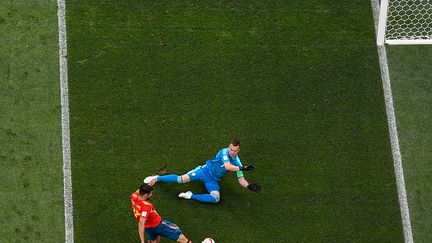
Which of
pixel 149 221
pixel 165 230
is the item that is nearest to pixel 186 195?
pixel 165 230

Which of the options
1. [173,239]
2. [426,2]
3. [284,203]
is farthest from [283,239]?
[426,2]

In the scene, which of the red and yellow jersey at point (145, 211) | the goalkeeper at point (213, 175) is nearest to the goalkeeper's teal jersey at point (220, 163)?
the goalkeeper at point (213, 175)

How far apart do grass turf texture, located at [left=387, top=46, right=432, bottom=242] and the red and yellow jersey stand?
149 inches

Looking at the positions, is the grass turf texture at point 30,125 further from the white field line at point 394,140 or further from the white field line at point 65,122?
the white field line at point 394,140

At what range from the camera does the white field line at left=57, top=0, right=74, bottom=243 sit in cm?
1697

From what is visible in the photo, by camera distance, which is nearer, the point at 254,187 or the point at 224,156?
the point at 254,187

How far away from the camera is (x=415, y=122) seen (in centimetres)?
1800

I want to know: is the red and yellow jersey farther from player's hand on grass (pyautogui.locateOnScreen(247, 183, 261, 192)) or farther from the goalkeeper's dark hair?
player's hand on grass (pyautogui.locateOnScreen(247, 183, 261, 192))

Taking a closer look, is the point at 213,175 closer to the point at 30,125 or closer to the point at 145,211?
the point at 145,211

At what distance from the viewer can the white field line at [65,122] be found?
668 inches

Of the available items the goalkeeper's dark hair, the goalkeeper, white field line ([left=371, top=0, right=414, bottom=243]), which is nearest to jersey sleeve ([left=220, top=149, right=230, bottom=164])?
the goalkeeper

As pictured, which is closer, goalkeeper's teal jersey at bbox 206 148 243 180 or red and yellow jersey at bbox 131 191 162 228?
red and yellow jersey at bbox 131 191 162 228

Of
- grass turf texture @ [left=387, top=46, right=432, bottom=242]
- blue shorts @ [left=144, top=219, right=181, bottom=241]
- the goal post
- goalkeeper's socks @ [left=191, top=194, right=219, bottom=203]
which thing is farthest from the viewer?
the goal post

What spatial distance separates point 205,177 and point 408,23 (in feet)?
14.2
